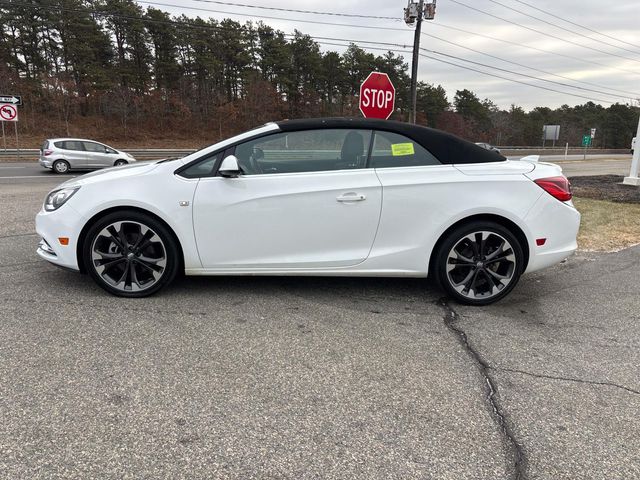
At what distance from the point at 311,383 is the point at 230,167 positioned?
189 centimetres

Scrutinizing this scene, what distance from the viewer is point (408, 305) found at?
4227 millimetres

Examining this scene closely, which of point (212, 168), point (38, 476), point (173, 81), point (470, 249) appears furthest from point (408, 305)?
point (173, 81)

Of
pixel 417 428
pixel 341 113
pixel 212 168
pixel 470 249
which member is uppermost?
pixel 341 113

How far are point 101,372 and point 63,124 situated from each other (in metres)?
46.0

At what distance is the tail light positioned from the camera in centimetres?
418

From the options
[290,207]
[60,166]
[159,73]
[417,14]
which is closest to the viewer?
[290,207]

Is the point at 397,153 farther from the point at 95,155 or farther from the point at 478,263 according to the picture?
the point at 95,155

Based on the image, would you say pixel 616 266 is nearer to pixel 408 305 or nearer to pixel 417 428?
pixel 408 305

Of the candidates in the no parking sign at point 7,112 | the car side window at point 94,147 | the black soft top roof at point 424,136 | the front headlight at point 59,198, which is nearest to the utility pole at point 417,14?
the car side window at point 94,147

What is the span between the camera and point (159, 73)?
48500mm

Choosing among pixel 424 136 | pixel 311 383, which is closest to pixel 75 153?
pixel 424 136

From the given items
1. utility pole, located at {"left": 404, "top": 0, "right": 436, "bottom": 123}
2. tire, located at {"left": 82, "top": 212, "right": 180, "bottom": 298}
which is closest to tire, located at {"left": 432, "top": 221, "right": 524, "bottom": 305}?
tire, located at {"left": 82, "top": 212, "right": 180, "bottom": 298}

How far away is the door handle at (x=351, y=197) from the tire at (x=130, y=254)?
58.0 inches

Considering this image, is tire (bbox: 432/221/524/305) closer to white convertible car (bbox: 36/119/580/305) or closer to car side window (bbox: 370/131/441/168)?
white convertible car (bbox: 36/119/580/305)
